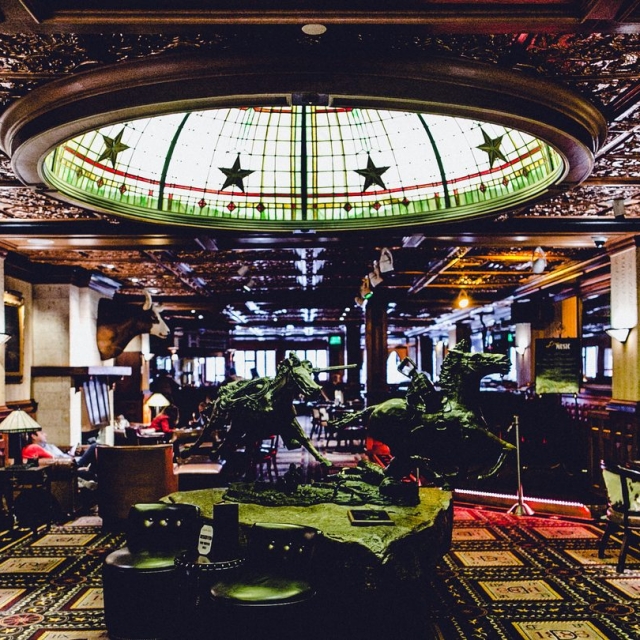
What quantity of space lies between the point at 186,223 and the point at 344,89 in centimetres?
396

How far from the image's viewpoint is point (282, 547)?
4020 mm

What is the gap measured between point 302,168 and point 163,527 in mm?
5165

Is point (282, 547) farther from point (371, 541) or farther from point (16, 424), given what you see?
point (16, 424)

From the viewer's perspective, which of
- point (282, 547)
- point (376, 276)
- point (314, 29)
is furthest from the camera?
point (376, 276)

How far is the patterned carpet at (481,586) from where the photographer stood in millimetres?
4504

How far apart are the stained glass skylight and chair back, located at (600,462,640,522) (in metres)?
2.92

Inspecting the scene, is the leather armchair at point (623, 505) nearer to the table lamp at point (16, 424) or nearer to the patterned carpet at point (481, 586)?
the patterned carpet at point (481, 586)

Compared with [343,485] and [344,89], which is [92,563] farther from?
[344,89]

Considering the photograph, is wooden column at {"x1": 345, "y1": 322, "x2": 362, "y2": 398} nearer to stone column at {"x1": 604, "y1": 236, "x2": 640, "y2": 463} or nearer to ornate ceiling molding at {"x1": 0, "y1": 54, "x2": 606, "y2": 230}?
stone column at {"x1": 604, "y1": 236, "x2": 640, "y2": 463}

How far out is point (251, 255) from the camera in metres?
9.93

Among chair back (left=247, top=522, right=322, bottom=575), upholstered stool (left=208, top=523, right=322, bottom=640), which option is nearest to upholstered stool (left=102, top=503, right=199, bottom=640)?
upholstered stool (left=208, top=523, right=322, bottom=640)

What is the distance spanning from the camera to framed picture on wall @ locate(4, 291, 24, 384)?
9711 mm

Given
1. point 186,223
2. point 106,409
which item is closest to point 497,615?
point 186,223

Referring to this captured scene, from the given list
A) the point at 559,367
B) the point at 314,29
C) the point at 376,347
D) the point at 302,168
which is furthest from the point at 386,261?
the point at 314,29
